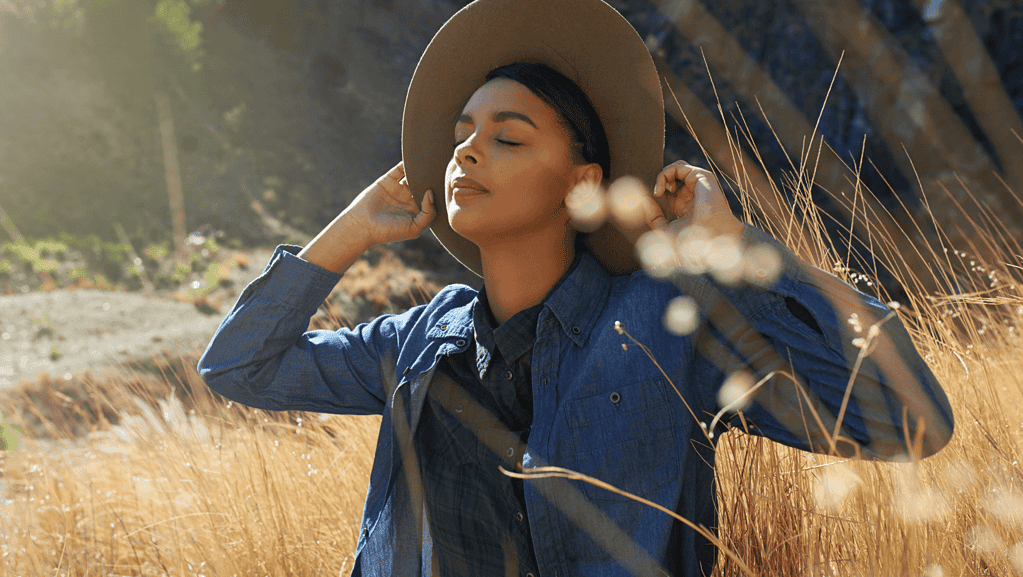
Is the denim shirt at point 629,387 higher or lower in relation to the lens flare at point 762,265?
Result: lower

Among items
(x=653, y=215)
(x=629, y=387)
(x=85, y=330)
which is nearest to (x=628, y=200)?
(x=653, y=215)

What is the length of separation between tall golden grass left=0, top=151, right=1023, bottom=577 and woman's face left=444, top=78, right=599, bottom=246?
75 cm

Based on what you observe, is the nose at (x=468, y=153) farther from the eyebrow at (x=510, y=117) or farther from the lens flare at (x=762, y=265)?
the lens flare at (x=762, y=265)

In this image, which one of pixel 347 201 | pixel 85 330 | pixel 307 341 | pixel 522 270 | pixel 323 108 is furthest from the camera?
pixel 323 108

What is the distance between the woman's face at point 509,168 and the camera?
1551mm

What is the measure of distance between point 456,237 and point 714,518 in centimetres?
112

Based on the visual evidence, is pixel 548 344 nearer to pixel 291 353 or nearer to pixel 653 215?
pixel 653 215

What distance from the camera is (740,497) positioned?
1.45 meters

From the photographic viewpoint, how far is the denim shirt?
1181mm

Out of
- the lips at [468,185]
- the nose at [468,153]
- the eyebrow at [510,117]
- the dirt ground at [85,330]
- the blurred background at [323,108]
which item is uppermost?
the eyebrow at [510,117]

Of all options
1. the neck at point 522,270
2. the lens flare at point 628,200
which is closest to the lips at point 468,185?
the neck at point 522,270

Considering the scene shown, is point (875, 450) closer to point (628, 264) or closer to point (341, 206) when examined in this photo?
point (628, 264)

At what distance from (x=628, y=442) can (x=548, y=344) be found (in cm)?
32

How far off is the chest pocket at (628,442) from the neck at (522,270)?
41 centimetres
